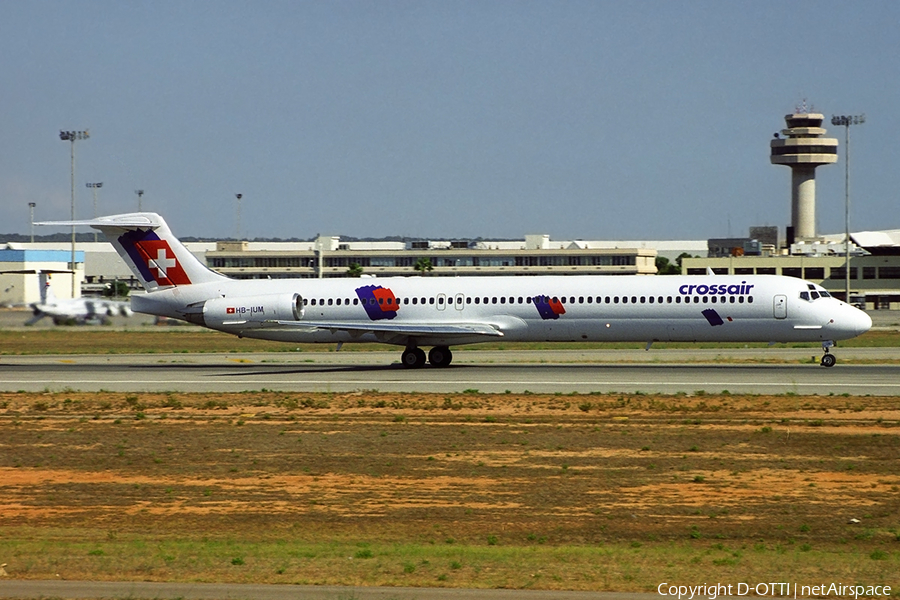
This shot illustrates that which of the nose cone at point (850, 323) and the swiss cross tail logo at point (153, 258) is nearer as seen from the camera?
the nose cone at point (850, 323)

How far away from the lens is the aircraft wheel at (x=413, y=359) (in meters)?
41.8

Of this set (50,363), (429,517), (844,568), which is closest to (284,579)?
(429,517)

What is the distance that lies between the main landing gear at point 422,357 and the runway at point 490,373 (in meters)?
0.41

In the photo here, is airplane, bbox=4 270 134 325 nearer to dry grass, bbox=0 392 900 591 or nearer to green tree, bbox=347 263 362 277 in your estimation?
dry grass, bbox=0 392 900 591

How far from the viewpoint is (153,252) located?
4316 cm

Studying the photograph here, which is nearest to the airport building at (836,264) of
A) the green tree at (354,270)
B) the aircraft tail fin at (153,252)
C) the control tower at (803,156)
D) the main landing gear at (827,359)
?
the control tower at (803,156)

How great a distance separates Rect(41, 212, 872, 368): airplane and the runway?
1420 millimetres

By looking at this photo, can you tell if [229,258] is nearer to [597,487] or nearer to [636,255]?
[636,255]

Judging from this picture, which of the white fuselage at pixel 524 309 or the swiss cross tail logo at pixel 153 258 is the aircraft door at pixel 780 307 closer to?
the white fuselage at pixel 524 309

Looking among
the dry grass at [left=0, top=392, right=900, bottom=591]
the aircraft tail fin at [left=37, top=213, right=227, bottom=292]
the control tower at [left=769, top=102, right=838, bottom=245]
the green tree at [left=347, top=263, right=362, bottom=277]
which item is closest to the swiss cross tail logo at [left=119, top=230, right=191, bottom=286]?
the aircraft tail fin at [left=37, top=213, right=227, bottom=292]

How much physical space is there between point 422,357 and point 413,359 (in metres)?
0.39

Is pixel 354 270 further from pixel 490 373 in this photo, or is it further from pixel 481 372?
pixel 490 373

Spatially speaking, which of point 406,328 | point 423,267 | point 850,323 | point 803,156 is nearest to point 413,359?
point 406,328

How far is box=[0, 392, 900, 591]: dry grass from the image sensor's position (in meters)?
13.4
